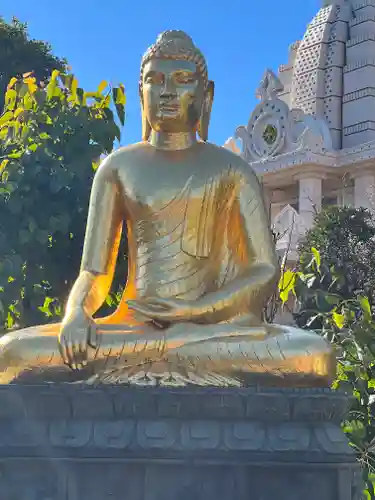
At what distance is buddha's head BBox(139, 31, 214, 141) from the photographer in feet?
11.1

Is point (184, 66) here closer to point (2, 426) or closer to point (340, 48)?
point (2, 426)

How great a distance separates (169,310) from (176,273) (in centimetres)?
34

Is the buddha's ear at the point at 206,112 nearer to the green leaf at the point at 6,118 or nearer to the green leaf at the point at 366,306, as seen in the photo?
the green leaf at the point at 366,306

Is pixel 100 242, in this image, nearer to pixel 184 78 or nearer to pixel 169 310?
pixel 169 310

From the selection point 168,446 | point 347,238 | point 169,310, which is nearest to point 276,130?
point 347,238

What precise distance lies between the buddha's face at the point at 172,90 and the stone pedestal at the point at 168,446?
132 centimetres

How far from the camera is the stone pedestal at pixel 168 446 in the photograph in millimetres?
2586

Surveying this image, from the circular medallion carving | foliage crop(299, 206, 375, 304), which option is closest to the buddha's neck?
foliage crop(299, 206, 375, 304)

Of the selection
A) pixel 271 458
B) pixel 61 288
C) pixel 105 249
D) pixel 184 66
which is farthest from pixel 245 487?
pixel 61 288

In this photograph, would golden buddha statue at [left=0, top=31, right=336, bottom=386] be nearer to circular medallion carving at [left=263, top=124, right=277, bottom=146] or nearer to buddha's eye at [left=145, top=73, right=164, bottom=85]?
buddha's eye at [left=145, top=73, right=164, bottom=85]

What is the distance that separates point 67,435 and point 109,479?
0.65 feet

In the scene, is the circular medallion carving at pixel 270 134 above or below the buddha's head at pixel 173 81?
above

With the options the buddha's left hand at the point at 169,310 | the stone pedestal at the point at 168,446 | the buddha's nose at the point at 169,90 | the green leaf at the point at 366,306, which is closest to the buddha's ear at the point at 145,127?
→ the buddha's nose at the point at 169,90

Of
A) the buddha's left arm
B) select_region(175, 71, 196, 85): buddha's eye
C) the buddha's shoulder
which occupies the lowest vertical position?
the buddha's left arm
